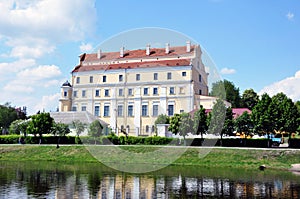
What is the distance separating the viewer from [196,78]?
12.6 meters

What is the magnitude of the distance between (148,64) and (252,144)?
1006 inches

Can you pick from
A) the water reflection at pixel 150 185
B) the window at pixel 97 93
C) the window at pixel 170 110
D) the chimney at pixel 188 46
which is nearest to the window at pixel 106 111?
the window at pixel 97 93

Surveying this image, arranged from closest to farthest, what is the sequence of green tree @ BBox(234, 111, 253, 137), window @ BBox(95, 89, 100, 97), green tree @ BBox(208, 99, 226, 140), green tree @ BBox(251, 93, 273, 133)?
window @ BBox(95, 89, 100, 97) → green tree @ BBox(208, 99, 226, 140) → green tree @ BBox(251, 93, 273, 133) → green tree @ BBox(234, 111, 253, 137)

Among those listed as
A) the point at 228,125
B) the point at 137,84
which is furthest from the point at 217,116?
the point at 228,125

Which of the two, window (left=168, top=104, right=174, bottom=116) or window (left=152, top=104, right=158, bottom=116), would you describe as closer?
window (left=168, top=104, right=174, bottom=116)

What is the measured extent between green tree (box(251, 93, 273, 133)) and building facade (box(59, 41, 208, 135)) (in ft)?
84.8

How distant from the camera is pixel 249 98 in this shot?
238 feet

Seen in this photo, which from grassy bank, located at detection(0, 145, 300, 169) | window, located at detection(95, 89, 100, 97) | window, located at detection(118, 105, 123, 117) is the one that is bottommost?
grassy bank, located at detection(0, 145, 300, 169)

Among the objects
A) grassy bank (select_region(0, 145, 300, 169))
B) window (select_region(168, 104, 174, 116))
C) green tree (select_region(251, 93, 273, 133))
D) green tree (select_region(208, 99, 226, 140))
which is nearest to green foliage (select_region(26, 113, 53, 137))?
grassy bank (select_region(0, 145, 300, 169))

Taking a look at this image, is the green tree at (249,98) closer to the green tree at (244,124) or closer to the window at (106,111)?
the green tree at (244,124)

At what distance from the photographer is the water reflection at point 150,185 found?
54.4ft

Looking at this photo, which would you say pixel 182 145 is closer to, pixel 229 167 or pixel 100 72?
pixel 100 72

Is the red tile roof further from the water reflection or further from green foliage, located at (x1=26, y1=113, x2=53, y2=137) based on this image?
green foliage, located at (x1=26, y1=113, x2=53, y2=137)

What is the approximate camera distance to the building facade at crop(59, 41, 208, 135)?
1243 cm
